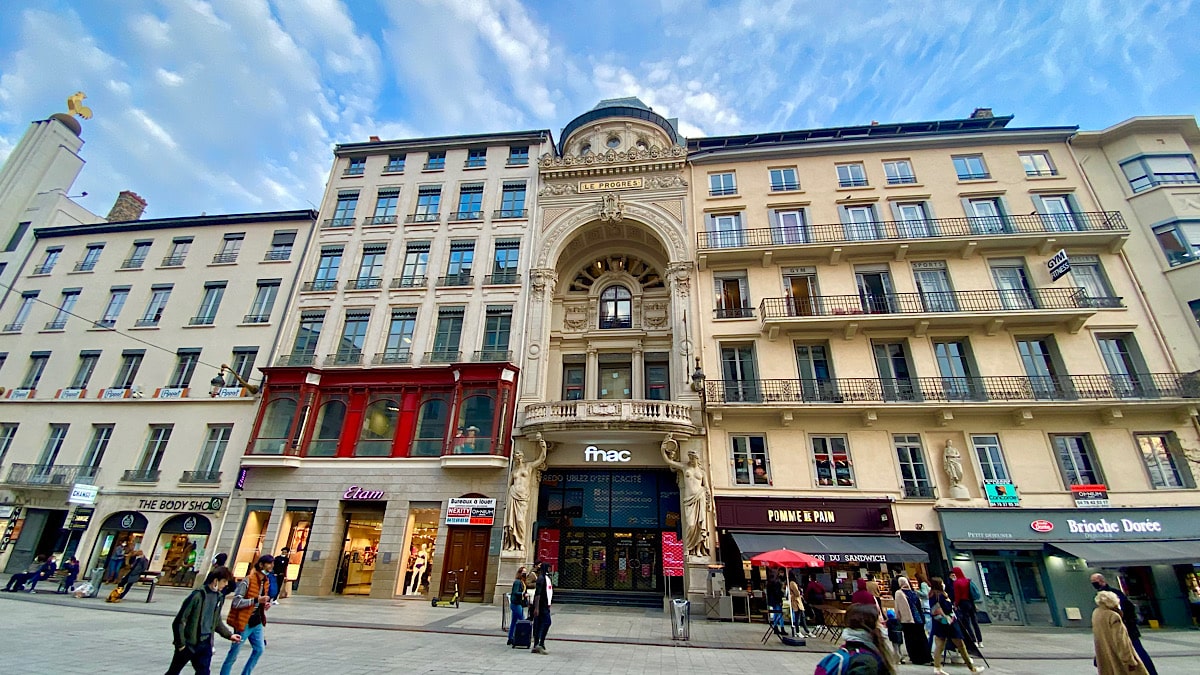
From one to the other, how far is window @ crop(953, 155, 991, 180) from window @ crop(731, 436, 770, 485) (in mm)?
16858

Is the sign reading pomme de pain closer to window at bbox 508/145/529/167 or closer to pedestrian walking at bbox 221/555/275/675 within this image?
window at bbox 508/145/529/167

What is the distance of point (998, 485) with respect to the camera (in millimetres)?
17516

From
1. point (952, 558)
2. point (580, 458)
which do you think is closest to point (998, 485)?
point (952, 558)

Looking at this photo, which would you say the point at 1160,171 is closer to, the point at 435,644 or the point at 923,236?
the point at 923,236

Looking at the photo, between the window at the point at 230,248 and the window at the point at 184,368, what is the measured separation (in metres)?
5.64

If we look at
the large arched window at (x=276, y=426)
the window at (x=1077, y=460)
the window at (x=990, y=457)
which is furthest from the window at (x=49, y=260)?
the window at (x=1077, y=460)

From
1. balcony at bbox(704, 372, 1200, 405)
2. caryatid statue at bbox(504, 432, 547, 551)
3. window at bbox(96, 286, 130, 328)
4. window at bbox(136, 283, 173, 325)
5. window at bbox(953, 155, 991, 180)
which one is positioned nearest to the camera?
balcony at bbox(704, 372, 1200, 405)

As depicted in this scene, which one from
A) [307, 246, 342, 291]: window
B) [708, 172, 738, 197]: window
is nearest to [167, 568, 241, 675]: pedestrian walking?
[307, 246, 342, 291]: window

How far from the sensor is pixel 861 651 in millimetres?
3717

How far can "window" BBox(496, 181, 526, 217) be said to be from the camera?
1027 inches

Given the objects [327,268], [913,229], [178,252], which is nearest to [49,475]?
[178,252]

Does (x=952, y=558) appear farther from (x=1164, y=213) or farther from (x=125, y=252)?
(x=125, y=252)

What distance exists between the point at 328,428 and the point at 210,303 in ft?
37.5

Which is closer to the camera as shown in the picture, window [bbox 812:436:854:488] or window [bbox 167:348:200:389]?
window [bbox 812:436:854:488]
